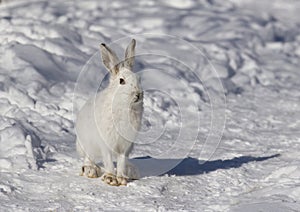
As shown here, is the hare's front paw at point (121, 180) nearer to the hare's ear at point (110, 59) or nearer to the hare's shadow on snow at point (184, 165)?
the hare's shadow on snow at point (184, 165)

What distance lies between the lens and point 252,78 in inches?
381

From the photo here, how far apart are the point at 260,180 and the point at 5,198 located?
80.4 inches

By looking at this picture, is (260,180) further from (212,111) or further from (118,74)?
(212,111)

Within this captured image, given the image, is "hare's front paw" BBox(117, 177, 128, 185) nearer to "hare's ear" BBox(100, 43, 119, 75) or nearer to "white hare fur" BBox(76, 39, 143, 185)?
"white hare fur" BBox(76, 39, 143, 185)

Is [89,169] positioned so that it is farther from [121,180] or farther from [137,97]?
[137,97]

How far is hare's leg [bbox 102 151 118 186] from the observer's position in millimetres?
5391

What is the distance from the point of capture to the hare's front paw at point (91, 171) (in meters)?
5.59

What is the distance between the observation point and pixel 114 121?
527 centimetres

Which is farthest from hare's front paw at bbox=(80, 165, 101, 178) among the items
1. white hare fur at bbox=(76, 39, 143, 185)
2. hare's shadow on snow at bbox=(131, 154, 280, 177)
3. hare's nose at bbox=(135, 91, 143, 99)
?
hare's nose at bbox=(135, 91, 143, 99)

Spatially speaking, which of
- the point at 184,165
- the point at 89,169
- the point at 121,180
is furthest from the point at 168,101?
the point at 121,180

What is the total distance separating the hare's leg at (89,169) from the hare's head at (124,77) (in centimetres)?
70

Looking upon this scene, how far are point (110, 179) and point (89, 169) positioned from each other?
0.92ft

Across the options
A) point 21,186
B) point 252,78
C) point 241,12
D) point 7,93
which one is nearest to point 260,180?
point 21,186

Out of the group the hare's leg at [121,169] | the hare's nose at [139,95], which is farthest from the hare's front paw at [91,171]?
the hare's nose at [139,95]
